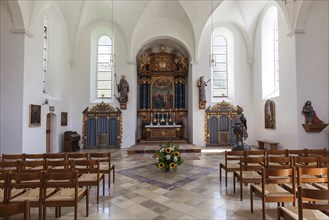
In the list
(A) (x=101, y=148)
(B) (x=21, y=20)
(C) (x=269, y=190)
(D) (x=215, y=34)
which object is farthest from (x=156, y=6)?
(C) (x=269, y=190)

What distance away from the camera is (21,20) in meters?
7.89

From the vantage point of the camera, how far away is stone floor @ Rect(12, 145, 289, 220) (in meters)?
3.66

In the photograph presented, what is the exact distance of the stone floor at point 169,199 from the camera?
3.66m

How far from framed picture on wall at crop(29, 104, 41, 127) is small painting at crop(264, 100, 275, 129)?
37.5 ft

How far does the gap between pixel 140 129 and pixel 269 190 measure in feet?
37.5

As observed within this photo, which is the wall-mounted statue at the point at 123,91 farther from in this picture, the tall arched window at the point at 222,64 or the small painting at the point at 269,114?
the small painting at the point at 269,114

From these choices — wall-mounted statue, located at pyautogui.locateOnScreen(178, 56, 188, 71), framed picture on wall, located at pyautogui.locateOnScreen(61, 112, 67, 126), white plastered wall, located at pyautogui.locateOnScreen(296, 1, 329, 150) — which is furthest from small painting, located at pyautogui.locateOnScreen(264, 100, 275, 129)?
framed picture on wall, located at pyautogui.locateOnScreen(61, 112, 67, 126)

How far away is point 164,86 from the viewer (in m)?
14.6

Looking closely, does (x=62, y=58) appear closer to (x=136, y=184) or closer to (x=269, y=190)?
(x=136, y=184)

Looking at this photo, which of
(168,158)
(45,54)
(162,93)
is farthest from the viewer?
(162,93)

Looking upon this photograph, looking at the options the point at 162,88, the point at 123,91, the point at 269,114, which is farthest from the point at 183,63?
the point at 269,114

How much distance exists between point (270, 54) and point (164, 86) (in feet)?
23.2

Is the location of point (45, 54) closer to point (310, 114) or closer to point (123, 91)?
point (123, 91)

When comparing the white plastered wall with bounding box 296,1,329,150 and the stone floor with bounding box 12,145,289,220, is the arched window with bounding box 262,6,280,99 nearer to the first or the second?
the white plastered wall with bounding box 296,1,329,150
